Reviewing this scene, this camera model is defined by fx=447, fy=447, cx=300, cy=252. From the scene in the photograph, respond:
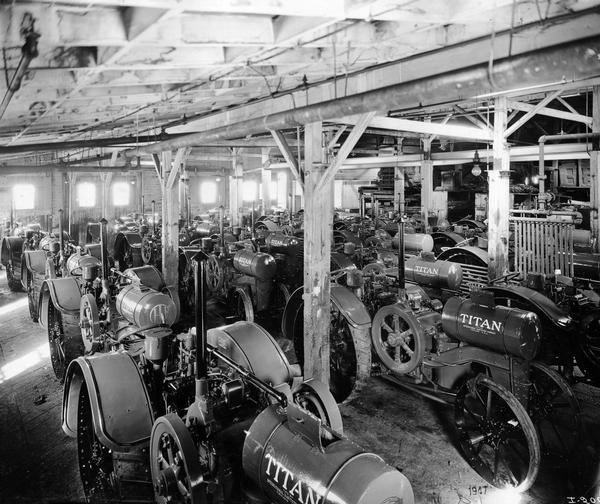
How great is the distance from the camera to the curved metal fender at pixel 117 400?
10.6 ft

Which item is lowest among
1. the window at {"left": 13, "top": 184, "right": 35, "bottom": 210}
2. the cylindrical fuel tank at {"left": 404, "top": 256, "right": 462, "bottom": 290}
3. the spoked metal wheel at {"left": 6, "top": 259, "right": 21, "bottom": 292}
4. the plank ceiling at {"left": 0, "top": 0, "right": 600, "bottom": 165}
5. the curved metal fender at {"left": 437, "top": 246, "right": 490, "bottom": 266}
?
the spoked metal wheel at {"left": 6, "top": 259, "right": 21, "bottom": 292}

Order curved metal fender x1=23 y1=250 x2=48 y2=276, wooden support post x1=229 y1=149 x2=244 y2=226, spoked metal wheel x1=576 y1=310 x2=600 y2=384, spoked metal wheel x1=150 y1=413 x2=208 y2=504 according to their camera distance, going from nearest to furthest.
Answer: spoked metal wheel x1=150 y1=413 x2=208 y2=504 < spoked metal wheel x1=576 y1=310 x2=600 y2=384 < curved metal fender x1=23 y1=250 x2=48 y2=276 < wooden support post x1=229 y1=149 x2=244 y2=226

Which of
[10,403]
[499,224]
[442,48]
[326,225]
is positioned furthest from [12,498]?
[499,224]

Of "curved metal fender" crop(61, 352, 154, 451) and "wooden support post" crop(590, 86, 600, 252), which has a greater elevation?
"wooden support post" crop(590, 86, 600, 252)

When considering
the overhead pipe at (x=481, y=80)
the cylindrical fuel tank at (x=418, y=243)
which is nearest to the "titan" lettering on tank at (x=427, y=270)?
the cylindrical fuel tank at (x=418, y=243)

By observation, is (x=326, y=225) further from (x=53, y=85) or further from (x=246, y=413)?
(x=53, y=85)

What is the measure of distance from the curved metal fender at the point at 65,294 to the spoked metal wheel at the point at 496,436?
16.1 feet

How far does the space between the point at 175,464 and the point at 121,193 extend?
2369cm

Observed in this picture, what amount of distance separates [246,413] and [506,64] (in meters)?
2.75

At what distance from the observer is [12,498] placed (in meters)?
3.52

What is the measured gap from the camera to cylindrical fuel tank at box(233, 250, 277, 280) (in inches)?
304

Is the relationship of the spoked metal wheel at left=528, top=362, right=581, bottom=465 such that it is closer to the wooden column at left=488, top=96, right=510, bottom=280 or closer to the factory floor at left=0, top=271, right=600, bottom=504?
the factory floor at left=0, top=271, right=600, bottom=504

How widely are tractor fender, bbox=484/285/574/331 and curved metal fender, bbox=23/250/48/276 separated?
794 centimetres

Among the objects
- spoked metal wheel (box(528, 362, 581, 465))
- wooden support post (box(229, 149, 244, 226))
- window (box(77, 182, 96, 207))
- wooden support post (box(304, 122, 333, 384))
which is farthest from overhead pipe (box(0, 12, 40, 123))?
window (box(77, 182, 96, 207))
